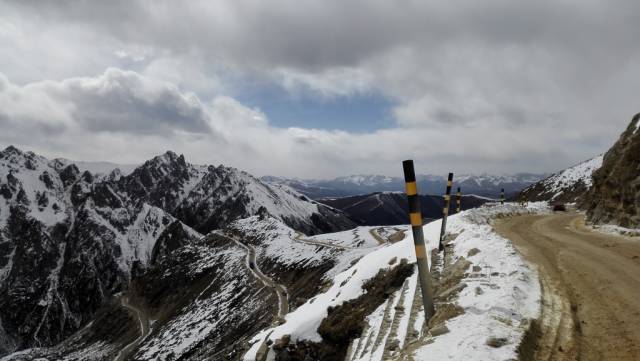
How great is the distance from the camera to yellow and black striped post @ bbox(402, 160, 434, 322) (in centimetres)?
925

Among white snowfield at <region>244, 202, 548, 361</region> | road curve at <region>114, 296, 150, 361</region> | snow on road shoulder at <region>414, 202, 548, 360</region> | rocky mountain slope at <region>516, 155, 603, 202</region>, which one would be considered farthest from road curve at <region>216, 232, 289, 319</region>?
rocky mountain slope at <region>516, 155, 603, 202</region>

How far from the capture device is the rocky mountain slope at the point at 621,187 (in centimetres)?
2389

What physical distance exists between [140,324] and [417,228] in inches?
4884

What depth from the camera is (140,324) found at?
114 m

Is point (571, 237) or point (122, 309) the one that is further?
point (122, 309)

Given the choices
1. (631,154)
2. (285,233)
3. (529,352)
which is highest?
(631,154)

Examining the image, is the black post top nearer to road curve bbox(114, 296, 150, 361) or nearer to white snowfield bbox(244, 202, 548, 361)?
white snowfield bbox(244, 202, 548, 361)

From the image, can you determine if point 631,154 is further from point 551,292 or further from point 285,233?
point 285,233

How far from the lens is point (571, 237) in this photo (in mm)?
20688

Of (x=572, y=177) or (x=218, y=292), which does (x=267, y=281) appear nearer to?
(x=218, y=292)

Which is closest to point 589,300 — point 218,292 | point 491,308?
point 491,308

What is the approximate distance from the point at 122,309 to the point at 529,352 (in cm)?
15026

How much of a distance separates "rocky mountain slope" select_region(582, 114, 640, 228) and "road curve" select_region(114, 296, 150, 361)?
97.4 meters

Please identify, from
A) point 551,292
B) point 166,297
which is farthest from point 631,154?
point 166,297
